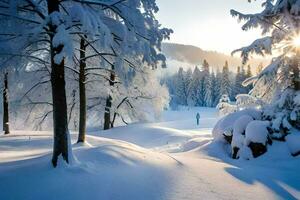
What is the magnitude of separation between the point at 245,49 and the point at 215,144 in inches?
160

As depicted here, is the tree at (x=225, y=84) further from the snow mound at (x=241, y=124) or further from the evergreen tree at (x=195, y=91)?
the snow mound at (x=241, y=124)

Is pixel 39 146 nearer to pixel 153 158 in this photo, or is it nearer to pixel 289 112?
pixel 153 158

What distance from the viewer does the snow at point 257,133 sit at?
11.5 metres

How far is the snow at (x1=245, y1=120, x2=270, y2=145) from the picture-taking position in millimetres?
11465

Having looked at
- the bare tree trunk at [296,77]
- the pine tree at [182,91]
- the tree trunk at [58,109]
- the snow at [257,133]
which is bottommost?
the snow at [257,133]

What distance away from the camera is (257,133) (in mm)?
11539

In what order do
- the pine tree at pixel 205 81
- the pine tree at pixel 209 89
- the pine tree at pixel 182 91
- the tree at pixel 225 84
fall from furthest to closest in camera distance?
the pine tree at pixel 182 91, the pine tree at pixel 205 81, the pine tree at pixel 209 89, the tree at pixel 225 84

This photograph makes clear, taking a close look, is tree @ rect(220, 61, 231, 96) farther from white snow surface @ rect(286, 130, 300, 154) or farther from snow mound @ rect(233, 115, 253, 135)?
white snow surface @ rect(286, 130, 300, 154)

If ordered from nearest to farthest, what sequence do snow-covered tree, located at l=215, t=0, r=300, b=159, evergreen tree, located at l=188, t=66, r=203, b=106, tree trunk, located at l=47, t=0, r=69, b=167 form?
1. tree trunk, located at l=47, t=0, r=69, b=167
2. snow-covered tree, located at l=215, t=0, r=300, b=159
3. evergreen tree, located at l=188, t=66, r=203, b=106

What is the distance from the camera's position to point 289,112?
1186 cm

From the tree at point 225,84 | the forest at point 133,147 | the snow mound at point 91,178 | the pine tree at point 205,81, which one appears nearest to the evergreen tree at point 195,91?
the pine tree at point 205,81

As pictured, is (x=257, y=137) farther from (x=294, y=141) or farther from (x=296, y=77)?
(x=296, y=77)

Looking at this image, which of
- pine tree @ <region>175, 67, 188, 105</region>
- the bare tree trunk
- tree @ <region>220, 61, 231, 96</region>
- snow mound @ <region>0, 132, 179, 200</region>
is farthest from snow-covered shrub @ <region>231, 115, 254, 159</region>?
pine tree @ <region>175, 67, 188, 105</region>

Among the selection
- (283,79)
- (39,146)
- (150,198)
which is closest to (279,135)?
(283,79)
